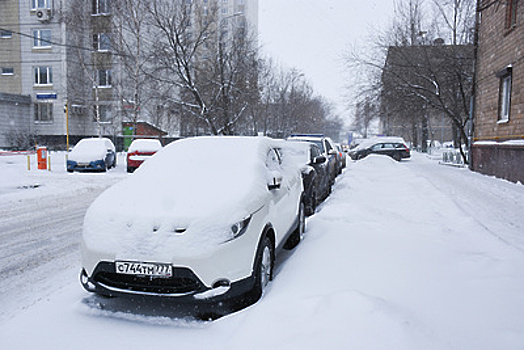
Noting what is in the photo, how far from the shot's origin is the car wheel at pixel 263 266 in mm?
3477

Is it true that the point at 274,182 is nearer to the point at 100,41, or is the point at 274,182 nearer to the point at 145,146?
the point at 145,146

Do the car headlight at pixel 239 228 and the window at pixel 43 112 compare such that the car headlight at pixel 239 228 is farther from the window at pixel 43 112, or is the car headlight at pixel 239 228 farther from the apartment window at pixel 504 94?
the window at pixel 43 112

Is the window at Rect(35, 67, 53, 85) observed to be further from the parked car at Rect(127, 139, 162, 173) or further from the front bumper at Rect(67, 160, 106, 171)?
the parked car at Rect(127, 139, 162, 173)

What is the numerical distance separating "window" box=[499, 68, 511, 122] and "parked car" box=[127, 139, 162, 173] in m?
13.8

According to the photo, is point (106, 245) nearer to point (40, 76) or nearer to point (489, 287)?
point (489, 287)

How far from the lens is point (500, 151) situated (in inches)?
548

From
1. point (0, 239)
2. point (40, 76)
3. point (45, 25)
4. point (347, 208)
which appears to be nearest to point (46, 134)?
point (40, 76)

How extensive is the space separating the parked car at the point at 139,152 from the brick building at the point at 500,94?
13364 millimetres

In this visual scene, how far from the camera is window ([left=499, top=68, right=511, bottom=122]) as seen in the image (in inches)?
562

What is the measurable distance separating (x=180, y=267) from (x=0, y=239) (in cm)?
465

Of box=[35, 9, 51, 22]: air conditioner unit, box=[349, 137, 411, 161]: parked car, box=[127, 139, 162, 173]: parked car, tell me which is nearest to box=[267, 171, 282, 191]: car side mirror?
box=[127, 139, 162, 173]: parked car

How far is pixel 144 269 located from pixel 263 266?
110 cm

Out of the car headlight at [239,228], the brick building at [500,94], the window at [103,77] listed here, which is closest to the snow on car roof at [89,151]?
the car headlight at [239,228]

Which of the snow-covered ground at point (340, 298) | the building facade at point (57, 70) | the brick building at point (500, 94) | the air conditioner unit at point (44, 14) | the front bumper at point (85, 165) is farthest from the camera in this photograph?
the air conditioner unit at point (44, 14)
